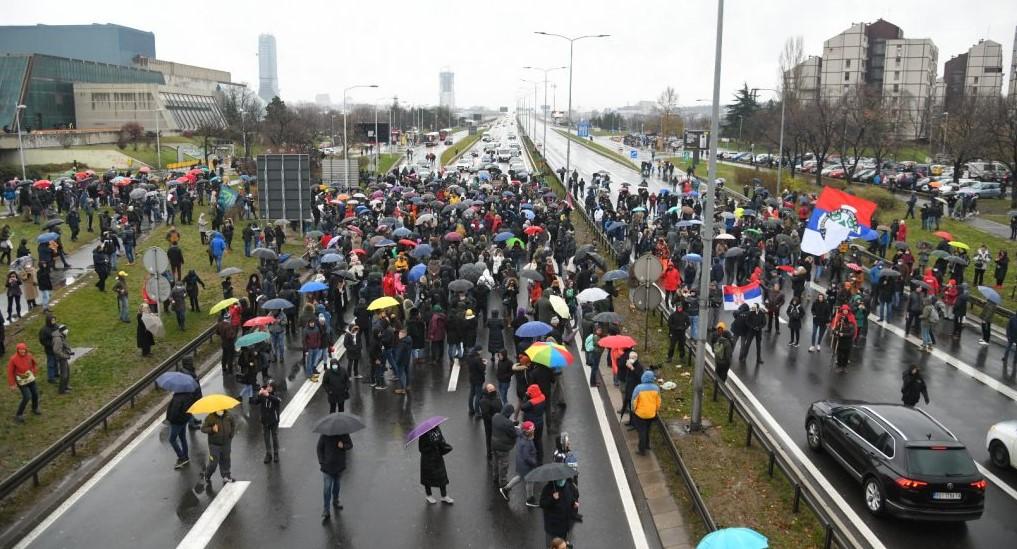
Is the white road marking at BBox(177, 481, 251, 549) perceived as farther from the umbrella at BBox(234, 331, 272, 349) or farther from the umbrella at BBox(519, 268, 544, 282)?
the umbrella at BBox(519, 268, 544, 282)

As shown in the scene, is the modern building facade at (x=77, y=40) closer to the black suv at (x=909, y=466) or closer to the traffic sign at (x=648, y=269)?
the traffic sign at (x=648, y=269)

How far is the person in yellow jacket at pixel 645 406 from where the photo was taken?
12977mm

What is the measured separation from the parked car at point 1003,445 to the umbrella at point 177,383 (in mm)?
13270

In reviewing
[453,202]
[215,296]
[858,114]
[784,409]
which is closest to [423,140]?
[858,114]

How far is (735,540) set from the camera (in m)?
7.32

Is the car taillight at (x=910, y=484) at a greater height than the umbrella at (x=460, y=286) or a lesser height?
lesser

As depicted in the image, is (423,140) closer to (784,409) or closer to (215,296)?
(215,296)

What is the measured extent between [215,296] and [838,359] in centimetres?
1777

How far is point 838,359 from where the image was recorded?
60.7 feet

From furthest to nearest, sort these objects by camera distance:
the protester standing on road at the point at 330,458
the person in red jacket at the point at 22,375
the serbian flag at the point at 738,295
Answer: the serbian flag at the point at 738,295, the person in red jacket at the point at 22,375, the protester standing on road at the point at 330,458

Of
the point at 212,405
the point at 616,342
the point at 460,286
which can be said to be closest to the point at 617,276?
the point at 460,286

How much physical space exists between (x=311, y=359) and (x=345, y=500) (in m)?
6.01

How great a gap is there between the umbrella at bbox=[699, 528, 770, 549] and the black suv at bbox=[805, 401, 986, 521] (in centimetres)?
466

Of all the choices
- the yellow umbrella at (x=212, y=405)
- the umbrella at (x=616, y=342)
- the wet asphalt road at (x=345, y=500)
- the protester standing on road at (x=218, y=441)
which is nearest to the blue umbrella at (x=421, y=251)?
the wet asphalt road at (x=345, y=500)
